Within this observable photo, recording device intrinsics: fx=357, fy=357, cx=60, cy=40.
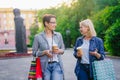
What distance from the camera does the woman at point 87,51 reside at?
5.66 m

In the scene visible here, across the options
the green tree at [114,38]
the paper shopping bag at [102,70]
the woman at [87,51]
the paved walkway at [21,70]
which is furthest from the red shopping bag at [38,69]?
the green tree at [114,38]

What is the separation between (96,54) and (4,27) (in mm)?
135324

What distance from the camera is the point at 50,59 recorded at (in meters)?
5.70

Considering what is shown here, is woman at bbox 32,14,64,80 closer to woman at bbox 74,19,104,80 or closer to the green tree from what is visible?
woman at bbox 74,19,104,80

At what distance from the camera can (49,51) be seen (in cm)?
565

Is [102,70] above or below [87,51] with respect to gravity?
below

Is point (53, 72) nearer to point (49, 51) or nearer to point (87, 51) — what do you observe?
point (49, 51)

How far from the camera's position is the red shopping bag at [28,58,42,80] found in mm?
5512

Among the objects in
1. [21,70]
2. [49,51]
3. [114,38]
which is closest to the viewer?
[49,51]

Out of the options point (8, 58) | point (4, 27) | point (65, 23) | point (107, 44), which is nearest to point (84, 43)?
point (107, 44)

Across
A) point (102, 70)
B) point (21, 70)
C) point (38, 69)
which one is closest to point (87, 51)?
point (102, 70)

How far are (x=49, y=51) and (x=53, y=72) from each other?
0.34 metres

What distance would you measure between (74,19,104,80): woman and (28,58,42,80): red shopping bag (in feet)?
Answer: 2.06

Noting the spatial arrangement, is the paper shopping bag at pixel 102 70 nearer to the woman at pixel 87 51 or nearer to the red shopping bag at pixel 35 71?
the woman at pixel 87 51
